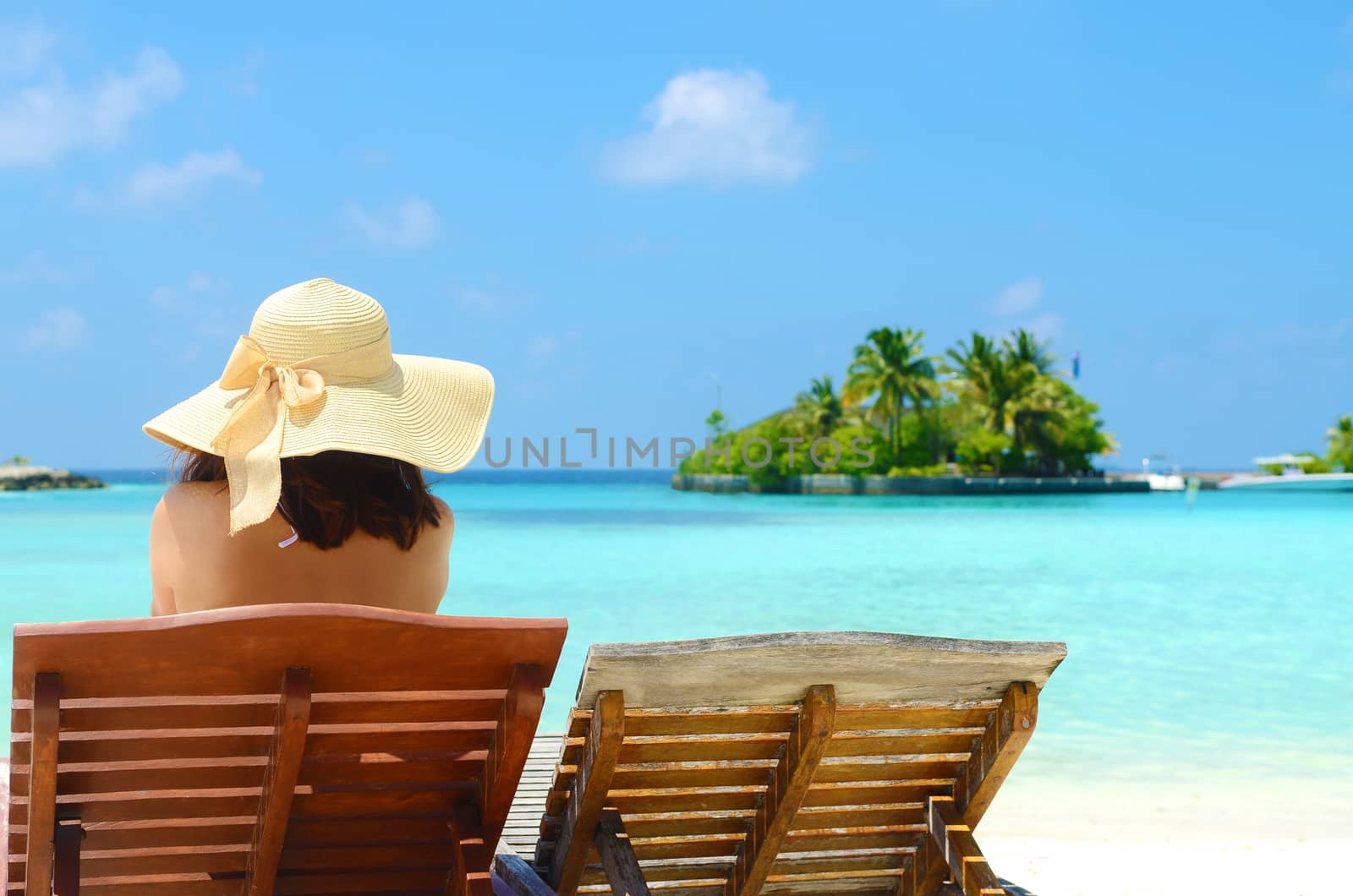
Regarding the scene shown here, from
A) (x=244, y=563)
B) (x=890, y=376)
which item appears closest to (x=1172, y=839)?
(x=244, y=563)

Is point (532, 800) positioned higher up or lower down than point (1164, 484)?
lower down

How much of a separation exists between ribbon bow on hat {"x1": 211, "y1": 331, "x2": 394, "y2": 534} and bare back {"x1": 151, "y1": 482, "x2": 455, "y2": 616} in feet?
0.21

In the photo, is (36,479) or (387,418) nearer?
(387,418)

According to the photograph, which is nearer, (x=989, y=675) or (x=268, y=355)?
(x=989, y=675)

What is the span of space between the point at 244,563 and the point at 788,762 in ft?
3.16

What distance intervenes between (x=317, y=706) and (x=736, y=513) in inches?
1463

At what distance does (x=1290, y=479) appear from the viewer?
58.6 metres

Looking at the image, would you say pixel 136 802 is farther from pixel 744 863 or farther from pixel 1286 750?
pixel 1286 750

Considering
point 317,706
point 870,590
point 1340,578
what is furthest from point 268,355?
point 1340,578

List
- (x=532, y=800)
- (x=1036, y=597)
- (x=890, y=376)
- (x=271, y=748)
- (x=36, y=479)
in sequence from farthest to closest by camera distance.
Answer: (x=36, y=479)
(x=890, y=376)
(x=1036, y=597)
(x=532, y=800)
(x=271, y=748)

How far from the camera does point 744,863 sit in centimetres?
229

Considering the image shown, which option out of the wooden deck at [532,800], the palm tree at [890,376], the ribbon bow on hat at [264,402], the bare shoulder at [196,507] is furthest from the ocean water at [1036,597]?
the palm tree at [890,376]

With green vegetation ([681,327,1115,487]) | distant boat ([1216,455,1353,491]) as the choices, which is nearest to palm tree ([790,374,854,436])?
green vegetation ([681,327,1115,487])

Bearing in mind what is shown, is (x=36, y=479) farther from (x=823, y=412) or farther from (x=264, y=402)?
(x=264, y=402)
